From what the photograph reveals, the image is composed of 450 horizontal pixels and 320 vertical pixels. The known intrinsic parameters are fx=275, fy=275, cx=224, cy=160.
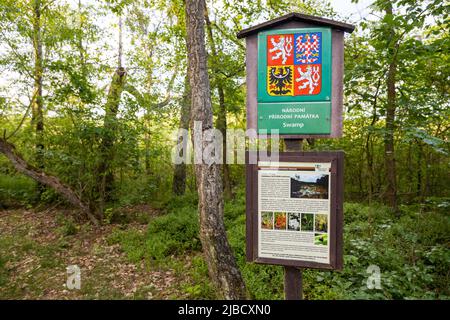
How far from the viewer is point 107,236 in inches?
278

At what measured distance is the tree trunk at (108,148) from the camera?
24.7 feet

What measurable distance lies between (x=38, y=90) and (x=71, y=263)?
5.28m

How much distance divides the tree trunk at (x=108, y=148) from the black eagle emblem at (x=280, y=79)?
5.98m

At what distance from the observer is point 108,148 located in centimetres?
781

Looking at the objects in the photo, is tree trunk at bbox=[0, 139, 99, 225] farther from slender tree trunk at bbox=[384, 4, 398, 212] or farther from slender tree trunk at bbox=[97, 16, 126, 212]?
slender tree trunk at bbox=[384, 4, 398, 212]

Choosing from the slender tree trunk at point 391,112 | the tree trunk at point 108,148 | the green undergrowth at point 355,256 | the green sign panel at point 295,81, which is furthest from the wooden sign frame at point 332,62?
the tree trunk at point 108,148

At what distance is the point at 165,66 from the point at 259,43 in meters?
8.11

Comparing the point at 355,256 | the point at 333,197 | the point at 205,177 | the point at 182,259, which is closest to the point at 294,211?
the point at 333,197

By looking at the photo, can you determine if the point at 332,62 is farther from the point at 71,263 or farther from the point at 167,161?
the point at 167,161

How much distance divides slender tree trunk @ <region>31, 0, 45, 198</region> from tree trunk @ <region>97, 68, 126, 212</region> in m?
1.77

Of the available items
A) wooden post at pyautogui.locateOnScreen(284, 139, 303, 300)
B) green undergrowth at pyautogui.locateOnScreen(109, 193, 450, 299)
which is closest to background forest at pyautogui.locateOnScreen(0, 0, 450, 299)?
green undergrowth at pyautogui.locateOnScreen(109, 193, 450, 299)

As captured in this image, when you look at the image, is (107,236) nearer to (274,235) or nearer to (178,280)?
(178,280)

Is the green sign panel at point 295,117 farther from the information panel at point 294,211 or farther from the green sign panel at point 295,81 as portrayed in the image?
the information panel at point 294,211
